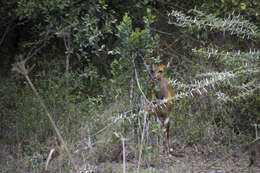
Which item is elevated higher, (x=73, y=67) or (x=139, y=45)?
(x=139, y=45)

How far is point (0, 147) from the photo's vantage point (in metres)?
5.51

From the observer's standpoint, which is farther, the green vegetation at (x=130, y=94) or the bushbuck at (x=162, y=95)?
the bushbuck at (x=162, y=95)

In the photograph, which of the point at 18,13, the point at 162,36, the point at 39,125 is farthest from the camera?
the point at 162,36

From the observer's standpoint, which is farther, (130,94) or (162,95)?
(162,95)

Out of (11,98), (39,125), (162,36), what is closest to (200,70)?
(162,36)

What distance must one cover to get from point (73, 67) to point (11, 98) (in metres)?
1.93

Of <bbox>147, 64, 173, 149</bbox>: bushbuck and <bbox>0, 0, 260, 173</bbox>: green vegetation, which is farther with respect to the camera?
<bbox>147, 64, 173, 149</bbox>: bushbuck

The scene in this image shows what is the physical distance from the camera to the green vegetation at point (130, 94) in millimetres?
4398

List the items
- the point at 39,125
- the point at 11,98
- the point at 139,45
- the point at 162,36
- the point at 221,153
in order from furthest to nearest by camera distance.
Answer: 1. the point at 162,36
2. the point at 11,98
3. the point at 39,125
4. the point at 221,153
5. the point at 139,45

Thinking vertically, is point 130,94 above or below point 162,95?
above

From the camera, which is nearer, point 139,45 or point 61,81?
point 139,45

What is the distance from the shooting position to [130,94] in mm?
4797

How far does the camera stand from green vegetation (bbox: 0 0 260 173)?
14.4 ft

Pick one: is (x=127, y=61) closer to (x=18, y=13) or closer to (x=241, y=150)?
(x=241, y=150)
